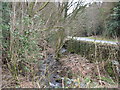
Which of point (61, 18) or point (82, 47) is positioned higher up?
point (61, 18)

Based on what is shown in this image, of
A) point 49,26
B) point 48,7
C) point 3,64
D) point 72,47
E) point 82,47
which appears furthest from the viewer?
point 72,47

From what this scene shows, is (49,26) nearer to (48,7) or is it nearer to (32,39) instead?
(48,7)

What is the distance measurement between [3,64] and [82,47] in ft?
16.3

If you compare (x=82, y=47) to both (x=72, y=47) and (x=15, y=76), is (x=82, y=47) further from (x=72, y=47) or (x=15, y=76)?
(x=15, y=76)

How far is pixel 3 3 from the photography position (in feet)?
15.9

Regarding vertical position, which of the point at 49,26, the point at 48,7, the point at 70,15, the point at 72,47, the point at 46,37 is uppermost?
the point at 48,7

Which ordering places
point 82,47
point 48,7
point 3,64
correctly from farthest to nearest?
1. point 82,47
2. point 48,7
3. point 3,64

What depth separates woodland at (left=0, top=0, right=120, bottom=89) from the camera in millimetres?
3814

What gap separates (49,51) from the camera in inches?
275

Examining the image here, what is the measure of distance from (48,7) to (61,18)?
1.17m

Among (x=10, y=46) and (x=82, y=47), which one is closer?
(x=10, y=46)

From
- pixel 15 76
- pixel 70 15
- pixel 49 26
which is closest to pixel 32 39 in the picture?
pixel 15 76

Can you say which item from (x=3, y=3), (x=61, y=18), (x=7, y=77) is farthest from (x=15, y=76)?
(x=61, y=18)

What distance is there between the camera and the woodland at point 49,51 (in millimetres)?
3814
